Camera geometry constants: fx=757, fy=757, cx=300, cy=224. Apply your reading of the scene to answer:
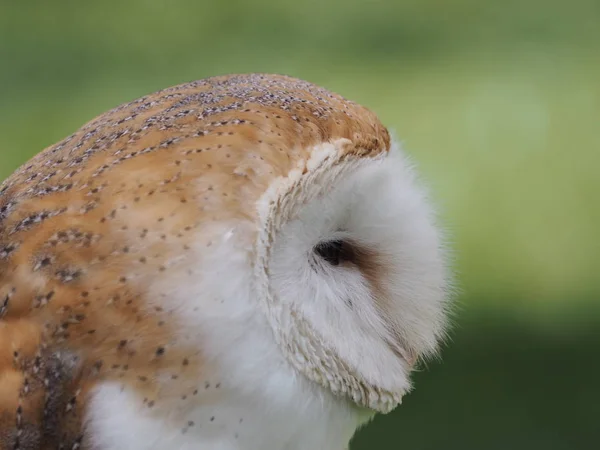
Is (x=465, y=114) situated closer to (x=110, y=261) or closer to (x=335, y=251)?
(x=335, y=251)

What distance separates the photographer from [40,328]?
1.99 feet

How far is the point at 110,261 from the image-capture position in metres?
0.60

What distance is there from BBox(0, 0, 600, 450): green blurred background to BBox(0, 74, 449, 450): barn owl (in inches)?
44.3

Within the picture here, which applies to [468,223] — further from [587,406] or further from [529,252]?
[587,406]

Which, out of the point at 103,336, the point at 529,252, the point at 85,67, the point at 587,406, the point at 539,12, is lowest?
the point at 587,406

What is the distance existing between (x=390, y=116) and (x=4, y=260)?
1603 mm

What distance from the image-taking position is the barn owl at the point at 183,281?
0.60 metres

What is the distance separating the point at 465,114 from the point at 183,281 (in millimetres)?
1667

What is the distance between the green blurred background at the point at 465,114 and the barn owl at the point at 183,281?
112cm

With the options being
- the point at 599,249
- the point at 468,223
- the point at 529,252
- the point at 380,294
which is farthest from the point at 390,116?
the point at 380,294

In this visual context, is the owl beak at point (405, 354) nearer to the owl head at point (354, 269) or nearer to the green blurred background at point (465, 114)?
the owl head at point (354, 269)

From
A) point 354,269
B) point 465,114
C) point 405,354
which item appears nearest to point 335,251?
point 354,269

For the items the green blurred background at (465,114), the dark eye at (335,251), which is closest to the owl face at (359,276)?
the dark eye at (335,251)

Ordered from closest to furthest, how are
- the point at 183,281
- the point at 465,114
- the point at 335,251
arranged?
the point at 183,281
the point at 335,251
the point at 465,114
